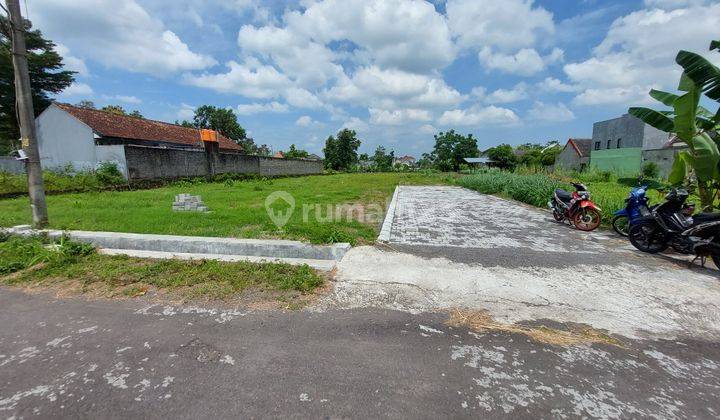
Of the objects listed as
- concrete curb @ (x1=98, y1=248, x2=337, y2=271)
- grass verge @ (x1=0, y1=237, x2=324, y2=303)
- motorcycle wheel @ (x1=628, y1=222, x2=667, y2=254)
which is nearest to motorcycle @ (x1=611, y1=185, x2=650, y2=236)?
motorcycle wheel @ (x1=628, y1=222, x2=667, y2=254)

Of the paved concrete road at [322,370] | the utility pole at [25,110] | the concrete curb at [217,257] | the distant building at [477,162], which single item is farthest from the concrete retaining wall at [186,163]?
the distant building at [477,162]

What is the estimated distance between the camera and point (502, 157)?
5194 cm

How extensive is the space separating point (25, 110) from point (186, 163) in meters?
14.1

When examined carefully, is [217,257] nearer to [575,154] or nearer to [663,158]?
[663,158]

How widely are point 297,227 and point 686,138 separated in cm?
684

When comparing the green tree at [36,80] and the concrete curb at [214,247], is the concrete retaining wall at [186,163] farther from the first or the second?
the green tree at [36,80]

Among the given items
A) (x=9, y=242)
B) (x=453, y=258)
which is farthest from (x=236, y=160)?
(x=453, y=258)

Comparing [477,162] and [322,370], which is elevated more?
[477,162]

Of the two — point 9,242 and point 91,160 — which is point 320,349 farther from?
point 91,160

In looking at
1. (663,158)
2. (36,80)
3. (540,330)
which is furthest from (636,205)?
(36,80)

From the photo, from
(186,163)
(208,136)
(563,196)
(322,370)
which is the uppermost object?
(208,136)

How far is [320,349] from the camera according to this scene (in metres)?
2.66

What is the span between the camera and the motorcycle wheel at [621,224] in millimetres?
6824

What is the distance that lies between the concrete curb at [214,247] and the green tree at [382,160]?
171ft
